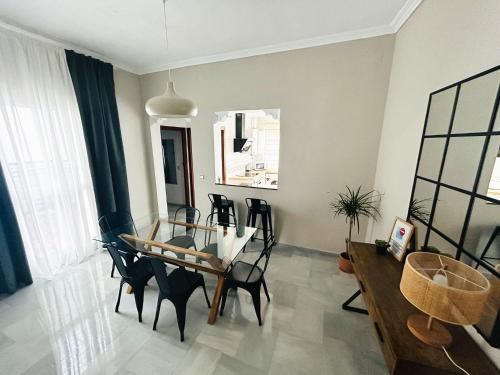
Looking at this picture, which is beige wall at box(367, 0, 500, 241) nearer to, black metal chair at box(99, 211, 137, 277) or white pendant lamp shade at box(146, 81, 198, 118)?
white pendant lamp shade at box(146, 81, 198, 118)

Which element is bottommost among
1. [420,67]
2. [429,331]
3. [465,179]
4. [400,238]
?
[429,331]

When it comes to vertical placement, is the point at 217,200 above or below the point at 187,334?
above

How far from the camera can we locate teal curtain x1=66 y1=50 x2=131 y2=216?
9.34 ft

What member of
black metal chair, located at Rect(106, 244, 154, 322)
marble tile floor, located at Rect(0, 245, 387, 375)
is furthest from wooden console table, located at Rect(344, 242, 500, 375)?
black metal chair, located at Rect(106, 244, 154, 322)

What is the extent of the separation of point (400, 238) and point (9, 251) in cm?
411

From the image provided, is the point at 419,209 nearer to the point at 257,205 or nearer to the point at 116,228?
the point at 257,205

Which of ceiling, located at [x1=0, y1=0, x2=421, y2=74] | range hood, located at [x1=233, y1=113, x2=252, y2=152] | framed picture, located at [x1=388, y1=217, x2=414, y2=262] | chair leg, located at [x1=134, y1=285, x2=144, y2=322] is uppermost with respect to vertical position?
ceiling, located at [x1=0, y1=0, x2=421, y2=74]

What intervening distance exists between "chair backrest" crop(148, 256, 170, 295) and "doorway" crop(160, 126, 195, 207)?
3.14 metres

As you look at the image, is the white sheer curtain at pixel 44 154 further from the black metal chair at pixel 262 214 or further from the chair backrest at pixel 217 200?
the black metal chair at pixel 262 214

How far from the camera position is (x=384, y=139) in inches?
99.0

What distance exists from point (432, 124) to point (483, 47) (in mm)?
550

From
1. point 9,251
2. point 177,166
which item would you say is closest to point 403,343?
point 9,251

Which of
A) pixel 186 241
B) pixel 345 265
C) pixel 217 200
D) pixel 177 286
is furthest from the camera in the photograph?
pixel 217 200

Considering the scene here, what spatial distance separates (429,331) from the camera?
104 cm
